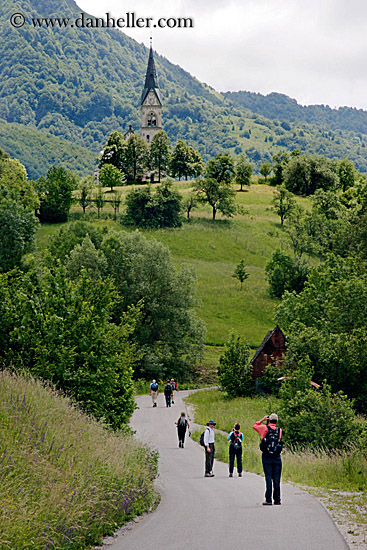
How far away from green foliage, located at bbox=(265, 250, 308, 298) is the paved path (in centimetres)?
5568

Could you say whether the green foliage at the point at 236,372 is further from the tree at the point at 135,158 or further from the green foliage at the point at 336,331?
the tree at the point at 135,158

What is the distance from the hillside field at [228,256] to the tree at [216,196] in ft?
5.71

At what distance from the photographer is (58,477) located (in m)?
9.50

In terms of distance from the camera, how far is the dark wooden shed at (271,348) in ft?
135

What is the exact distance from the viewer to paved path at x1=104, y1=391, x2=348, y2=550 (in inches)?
340

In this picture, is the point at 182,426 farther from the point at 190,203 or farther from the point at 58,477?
the point at 190,203

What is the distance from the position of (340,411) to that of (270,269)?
172 feet

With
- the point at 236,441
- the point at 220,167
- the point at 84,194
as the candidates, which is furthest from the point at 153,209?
the point at 236,441

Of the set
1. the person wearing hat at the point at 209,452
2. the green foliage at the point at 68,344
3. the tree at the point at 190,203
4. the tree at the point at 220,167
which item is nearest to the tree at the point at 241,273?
the tree at the point at 190,203

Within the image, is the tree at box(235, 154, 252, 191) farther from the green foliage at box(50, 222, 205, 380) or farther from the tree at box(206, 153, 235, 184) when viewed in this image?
the green foliage at box(50, 222, 205, 380)

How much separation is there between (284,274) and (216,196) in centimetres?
3054

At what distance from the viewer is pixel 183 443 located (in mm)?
23625

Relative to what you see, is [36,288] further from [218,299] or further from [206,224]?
[206,224]

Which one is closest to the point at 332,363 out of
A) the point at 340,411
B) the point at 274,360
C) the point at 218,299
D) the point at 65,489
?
the point at 274,360
